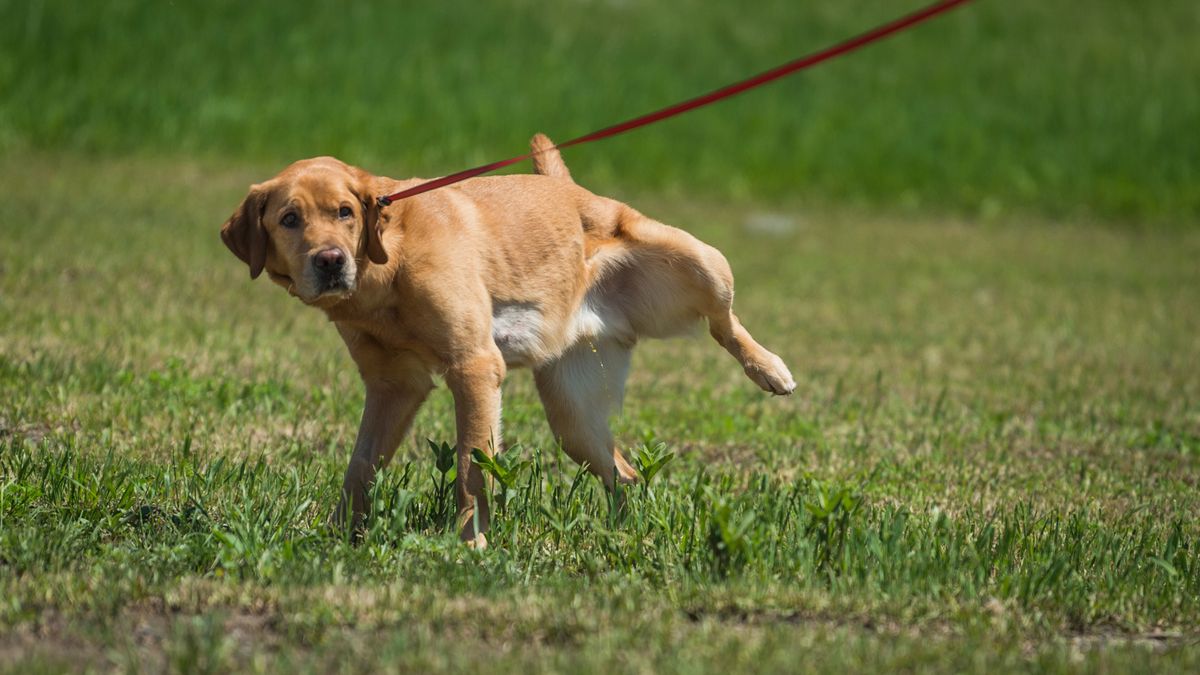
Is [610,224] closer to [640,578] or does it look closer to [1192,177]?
[640,578]

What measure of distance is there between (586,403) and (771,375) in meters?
0.73

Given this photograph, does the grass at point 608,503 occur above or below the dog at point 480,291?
below

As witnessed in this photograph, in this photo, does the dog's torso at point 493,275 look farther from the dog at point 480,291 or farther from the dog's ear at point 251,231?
the dog's ear at point 251,231

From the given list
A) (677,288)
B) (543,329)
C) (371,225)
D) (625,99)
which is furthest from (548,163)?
(625,99)

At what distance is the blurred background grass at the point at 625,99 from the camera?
1484 cm

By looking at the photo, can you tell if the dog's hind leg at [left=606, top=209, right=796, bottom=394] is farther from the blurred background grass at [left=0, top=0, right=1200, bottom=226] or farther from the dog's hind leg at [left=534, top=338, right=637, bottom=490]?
the blurred background grass at [left=0, top=0, right=1200, bottom=226]

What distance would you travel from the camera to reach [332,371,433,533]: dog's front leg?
492cm

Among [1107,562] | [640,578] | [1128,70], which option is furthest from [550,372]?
[1128,70]

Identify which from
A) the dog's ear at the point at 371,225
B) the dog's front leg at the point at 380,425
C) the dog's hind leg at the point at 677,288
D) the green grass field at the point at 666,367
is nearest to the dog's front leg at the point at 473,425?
the green grass field at the point at 666,367

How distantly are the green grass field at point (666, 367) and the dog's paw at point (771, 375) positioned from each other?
1.33ft

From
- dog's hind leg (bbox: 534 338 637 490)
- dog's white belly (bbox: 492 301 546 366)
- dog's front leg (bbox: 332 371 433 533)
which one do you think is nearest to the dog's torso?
dog's white belly (bbox: 492 301 546 366)

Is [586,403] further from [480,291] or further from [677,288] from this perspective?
[480,291]

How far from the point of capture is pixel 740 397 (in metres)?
7.65

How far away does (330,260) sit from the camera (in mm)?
4387
